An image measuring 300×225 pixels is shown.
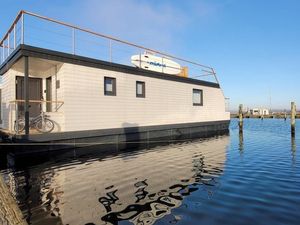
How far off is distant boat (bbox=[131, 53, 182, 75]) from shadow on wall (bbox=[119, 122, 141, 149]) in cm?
431

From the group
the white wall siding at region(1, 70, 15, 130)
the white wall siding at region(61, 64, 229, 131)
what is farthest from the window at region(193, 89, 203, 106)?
the white wall siding at region(1, 70, 15, 130)

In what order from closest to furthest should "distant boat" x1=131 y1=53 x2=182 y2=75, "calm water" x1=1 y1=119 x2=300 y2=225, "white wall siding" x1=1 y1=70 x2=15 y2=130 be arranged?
1. "calm water" x1=1 y1=119 x2=300 y2=225
2. "white wall siding" x1=1 y1=70 x2=15 y2=130
3. "distant boat" x1=131 y1=53 x2=182 y2=75

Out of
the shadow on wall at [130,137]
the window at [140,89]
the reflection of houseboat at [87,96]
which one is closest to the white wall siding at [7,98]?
the reflection of houseboat at [87,96]

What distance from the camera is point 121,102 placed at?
14.8 meters

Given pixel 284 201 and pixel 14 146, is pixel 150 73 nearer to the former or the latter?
pixel 14 146

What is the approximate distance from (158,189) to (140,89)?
1047cm

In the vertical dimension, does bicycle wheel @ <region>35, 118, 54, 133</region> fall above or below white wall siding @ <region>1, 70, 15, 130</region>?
below

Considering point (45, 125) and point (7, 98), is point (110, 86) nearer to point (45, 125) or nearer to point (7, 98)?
point (45, 125)

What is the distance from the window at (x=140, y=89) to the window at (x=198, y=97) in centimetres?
601

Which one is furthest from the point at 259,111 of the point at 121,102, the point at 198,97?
the point at 121,102

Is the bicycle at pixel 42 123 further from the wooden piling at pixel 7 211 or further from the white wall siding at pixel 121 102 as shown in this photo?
the wooden piling at pixel 7 211

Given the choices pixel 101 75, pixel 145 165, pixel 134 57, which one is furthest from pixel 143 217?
pixel 134 57

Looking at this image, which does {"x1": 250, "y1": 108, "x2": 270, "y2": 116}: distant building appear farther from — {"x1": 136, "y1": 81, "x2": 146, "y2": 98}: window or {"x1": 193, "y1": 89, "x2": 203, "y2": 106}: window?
{"x1": 136, "y1": 81, "x2": 146, "y2": 98}: window

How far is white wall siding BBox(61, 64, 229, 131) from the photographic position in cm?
1270
